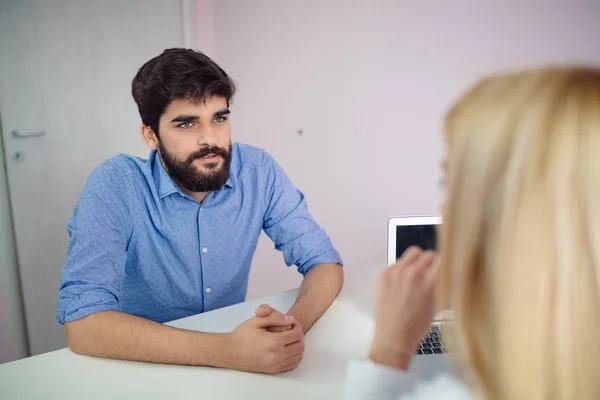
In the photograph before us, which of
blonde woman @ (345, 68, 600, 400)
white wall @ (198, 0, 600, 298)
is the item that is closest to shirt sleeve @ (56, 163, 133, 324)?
blonde woman @ (345, 68, 600, 400)

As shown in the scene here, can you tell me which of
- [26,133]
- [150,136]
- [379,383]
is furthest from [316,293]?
[26,133]

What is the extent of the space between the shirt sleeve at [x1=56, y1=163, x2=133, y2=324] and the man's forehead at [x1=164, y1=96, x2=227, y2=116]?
0.68ft

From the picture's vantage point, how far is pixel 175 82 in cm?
118

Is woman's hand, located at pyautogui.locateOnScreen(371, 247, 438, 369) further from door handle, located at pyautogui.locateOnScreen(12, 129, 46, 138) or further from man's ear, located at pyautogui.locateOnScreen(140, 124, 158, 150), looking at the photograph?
door handle, located at pyautogui.locateOnScreen(12, 129, 46, 138)

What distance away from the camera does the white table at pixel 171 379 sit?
29.3 inches

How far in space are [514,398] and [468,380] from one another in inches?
2.8

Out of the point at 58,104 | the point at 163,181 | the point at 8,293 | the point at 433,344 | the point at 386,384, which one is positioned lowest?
Result: the point at 8,293

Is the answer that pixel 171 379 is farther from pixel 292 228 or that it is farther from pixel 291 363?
A: pixel 292 228

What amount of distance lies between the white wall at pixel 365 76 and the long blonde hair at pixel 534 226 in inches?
61.4

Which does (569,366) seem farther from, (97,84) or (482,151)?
(97,84)

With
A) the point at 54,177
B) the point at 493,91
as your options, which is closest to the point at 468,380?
the point at 493,91

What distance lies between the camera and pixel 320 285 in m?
1.10

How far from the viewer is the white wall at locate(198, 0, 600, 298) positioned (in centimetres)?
196

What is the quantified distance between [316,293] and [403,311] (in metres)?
0.45
